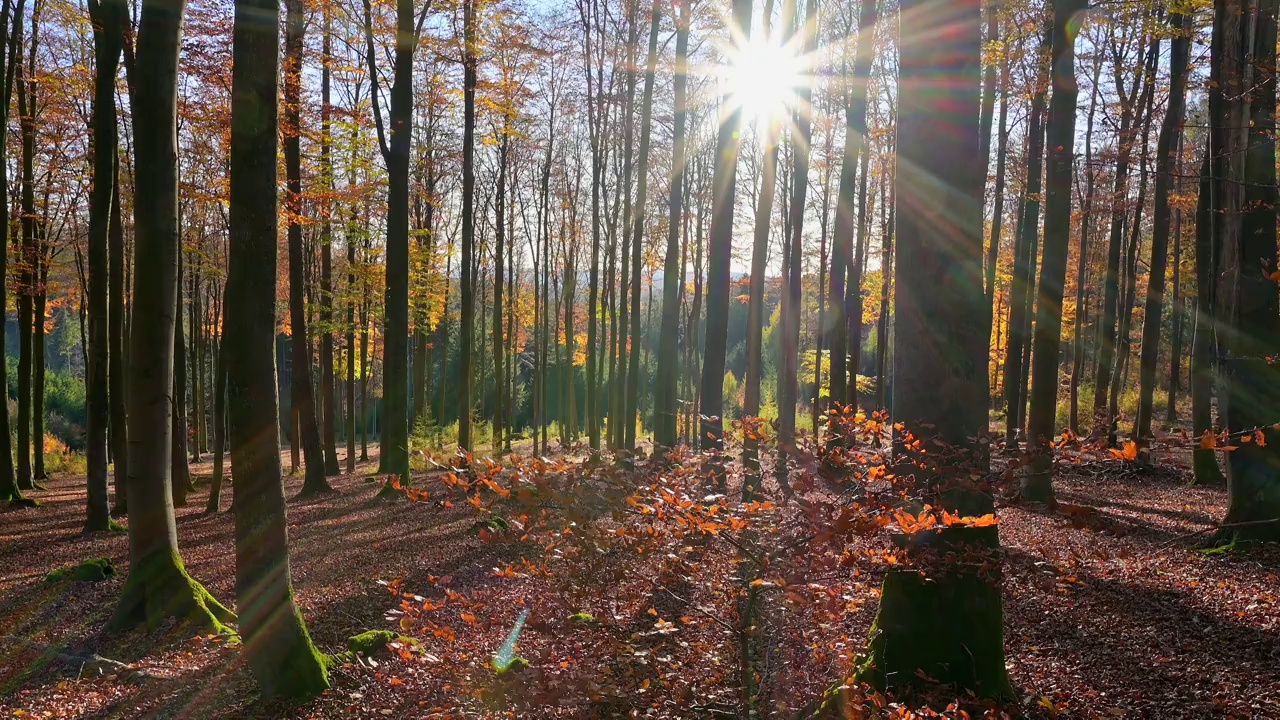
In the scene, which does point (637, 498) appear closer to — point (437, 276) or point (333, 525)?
point (333, 525)

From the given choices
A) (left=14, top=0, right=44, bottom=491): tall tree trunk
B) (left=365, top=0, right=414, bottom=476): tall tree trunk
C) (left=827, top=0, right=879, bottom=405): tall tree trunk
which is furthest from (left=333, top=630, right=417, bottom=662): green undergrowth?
(left=14, top=0, right=44, bottom=491): tall tree trunk

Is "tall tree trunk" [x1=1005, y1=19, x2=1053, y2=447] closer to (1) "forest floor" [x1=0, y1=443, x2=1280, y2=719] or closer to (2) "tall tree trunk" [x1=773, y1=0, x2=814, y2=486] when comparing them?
(2) "tall tree trunk" [x1=773, y1=0, x2=814, y2=486]

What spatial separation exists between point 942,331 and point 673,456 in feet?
5.51

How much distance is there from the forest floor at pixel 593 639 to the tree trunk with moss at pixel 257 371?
45 cm

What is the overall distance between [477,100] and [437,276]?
25.2ft

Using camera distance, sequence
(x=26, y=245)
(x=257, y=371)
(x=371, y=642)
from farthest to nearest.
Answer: (x=26, y=245)
(x=371, y=642)
(x=257, y=371)

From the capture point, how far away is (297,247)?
13.8m

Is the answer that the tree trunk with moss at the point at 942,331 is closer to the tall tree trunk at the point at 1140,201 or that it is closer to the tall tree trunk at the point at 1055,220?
the tall tree trunk at the point at 1055,220

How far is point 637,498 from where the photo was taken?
3.43 m

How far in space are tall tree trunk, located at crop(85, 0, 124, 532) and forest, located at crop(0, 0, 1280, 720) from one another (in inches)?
2.6

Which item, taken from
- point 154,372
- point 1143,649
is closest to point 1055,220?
point 1143,649

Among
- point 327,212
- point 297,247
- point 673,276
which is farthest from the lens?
point 327,212

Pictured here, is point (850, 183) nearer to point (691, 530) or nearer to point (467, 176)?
point (467, 176)

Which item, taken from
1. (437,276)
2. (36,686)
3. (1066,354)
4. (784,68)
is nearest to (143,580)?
(36,686)
